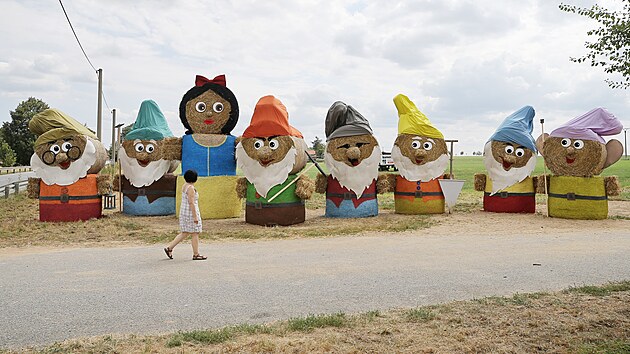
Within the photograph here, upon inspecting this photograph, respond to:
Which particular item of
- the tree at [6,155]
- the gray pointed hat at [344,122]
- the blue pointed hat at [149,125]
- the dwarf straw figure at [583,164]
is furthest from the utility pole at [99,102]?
the tree at [6,155]

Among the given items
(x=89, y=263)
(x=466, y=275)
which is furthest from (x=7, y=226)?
(x=466, y=275)

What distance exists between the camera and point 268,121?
11391 millimetres

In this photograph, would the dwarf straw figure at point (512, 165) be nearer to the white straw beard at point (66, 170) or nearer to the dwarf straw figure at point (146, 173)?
the dwarf straw figure at point (146, 173)

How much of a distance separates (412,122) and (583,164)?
3.97m

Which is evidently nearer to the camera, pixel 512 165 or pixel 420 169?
pixel 420 169

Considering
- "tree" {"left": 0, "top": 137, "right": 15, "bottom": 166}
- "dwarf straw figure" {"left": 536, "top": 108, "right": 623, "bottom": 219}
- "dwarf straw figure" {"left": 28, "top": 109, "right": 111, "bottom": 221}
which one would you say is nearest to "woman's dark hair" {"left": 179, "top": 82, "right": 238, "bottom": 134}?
"dwarf straw figure" {"left": 28, "top": 109, "right": 111, "bottom": 221}

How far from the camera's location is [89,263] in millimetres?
6980

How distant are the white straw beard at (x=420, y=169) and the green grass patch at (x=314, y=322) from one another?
898 cm

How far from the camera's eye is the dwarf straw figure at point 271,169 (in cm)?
1129

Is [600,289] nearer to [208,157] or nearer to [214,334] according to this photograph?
[214,334]

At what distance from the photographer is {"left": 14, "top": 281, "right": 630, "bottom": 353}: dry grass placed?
151 inches

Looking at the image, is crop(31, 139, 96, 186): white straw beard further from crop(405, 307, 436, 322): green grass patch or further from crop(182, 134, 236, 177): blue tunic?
crop(405, 307, 436, 322): green grass patch

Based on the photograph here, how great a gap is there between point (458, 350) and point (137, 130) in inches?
446

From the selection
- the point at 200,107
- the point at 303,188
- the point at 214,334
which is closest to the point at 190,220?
the point at 214,334
